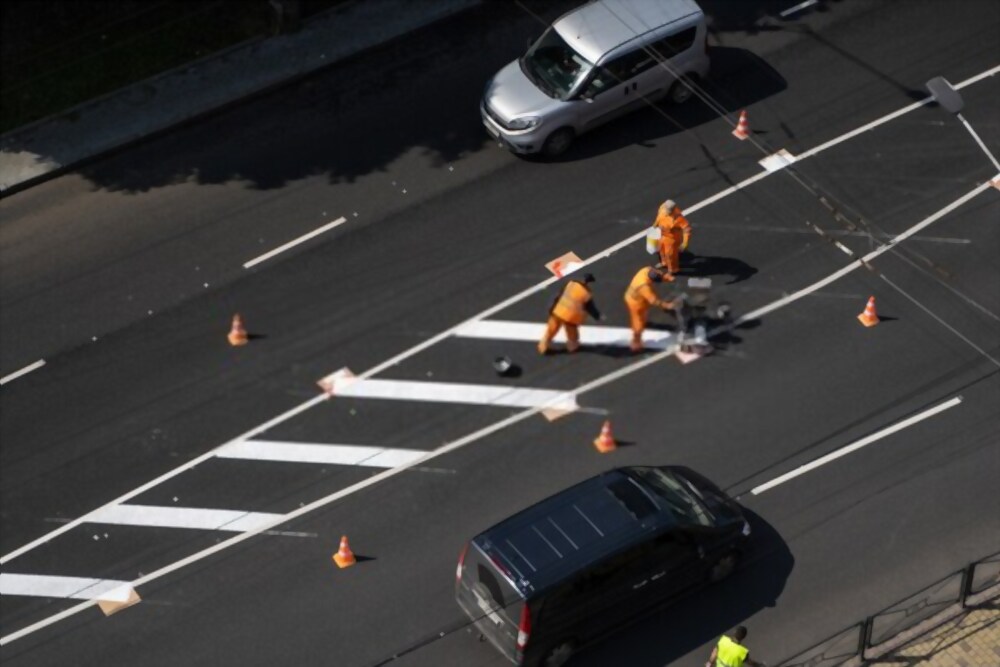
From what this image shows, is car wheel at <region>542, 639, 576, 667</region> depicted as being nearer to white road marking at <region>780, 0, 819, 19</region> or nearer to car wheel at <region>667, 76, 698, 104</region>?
car wheel at <region>667, 76, 698, 104</region>

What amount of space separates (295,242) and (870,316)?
920cm

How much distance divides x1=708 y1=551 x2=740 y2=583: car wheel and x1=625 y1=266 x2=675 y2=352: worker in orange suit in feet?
14.0

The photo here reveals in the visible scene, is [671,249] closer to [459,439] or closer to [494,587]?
[459,439]

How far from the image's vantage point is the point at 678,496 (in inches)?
877

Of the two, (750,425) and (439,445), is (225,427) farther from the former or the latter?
(750,425)

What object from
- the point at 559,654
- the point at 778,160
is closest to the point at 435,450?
the point at 559,654

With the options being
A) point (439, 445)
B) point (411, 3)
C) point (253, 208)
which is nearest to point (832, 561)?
point (439, 445)

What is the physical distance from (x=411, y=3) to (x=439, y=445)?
1066 cm

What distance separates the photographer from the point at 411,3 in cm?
3164

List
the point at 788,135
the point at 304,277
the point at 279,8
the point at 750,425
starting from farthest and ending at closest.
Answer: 1. the point at 279,8
2. the point at 788,135
3. the point at 304,277
4. the point at 750,425

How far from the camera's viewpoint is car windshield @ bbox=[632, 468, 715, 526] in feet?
72.0

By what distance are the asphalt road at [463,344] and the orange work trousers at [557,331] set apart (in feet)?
1.10

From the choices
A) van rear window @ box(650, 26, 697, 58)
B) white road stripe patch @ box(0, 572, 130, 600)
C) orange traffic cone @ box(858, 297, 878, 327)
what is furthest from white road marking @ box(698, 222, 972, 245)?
white road stripe patch @ box(0, 572, 130, 600)

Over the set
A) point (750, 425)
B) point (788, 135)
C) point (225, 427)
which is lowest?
point (225, 427)
